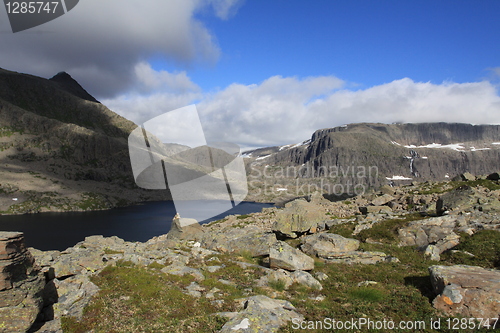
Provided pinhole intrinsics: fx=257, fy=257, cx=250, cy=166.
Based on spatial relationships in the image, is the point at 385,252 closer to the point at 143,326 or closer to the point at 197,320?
the point at 197,320

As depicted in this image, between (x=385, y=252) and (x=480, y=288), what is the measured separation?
1266 centimetres

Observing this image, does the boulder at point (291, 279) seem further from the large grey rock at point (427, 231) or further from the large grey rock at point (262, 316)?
the large grey rock at point (427, 231)

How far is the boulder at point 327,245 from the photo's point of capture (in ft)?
84.1

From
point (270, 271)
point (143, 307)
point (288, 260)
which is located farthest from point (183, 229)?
point (143, 307)

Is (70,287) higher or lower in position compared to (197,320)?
higher

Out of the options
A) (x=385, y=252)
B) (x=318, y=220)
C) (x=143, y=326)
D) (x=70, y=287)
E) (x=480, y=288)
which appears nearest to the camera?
(x=143, y=326)

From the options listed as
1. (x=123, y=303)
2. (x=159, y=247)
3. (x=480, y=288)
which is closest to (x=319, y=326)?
(x=480, y=288)

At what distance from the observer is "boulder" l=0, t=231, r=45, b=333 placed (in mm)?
10203

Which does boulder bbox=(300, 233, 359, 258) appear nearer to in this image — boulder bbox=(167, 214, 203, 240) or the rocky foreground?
the rocky foreground

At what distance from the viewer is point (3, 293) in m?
10.5

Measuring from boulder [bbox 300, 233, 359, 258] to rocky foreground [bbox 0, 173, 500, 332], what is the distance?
100mm

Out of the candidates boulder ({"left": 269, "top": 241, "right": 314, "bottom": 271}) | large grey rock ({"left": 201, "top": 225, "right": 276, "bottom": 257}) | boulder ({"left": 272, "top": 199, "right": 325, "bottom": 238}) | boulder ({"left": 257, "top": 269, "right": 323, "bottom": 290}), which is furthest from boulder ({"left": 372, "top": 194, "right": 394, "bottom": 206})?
boulder ({"left": 257, "top": 269, "right": 323, "bottom": 290})

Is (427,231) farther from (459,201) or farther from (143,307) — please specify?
(143,307)

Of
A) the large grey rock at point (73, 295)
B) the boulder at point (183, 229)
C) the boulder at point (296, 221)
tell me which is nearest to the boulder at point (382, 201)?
the boulder at point (296, 221)
